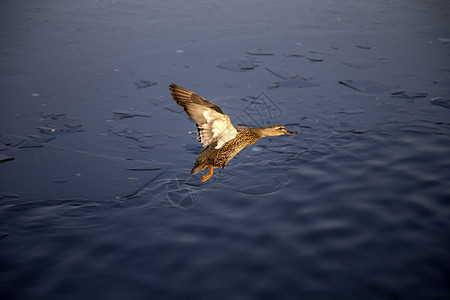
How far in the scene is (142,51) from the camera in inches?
337

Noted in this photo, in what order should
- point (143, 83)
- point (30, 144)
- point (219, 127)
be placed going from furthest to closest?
point (143, 83), point (30, 144), point (219, 127)

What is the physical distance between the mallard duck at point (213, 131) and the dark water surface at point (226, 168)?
468 mm

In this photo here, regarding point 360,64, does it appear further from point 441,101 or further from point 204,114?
point 204,114

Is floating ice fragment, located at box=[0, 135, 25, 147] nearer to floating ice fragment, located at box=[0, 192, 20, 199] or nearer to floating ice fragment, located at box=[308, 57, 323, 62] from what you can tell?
floating ice fragment, located at box=[0, 192, 20, 199]

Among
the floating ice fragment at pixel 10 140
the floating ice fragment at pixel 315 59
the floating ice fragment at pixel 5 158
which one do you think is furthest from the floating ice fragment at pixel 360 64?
the floating ice fragment at pixel 5 158

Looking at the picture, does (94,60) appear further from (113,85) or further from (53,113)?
A: (53,113)

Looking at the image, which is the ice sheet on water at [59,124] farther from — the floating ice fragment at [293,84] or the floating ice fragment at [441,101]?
the floating ice fragment at [441,101]

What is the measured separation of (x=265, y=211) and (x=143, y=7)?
8.65 m

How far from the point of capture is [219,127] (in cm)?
426

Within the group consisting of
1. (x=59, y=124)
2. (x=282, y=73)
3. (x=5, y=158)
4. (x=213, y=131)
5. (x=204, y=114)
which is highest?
(x=204, y=114)

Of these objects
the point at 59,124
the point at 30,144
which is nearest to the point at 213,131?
the point at 30,144

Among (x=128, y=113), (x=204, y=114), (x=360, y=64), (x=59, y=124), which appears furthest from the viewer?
(x=360, y=64)

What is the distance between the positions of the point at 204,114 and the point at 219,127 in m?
0.26

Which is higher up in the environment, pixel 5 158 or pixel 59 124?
pixel 59 124
